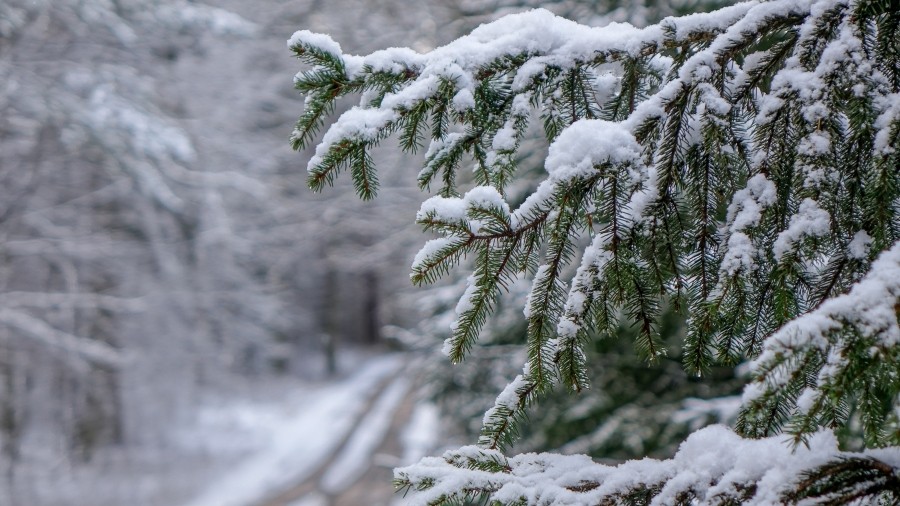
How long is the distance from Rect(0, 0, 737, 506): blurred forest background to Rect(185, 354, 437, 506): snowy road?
1.01m

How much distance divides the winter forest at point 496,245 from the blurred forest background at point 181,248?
65 millimetres

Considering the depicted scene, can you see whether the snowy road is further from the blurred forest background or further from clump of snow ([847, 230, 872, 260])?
clump of snow ([847, 230, 872, 260])

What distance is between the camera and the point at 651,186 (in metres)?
1.56

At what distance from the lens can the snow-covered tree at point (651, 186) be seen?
4.65 feet

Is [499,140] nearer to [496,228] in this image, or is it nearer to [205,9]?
[496,228]

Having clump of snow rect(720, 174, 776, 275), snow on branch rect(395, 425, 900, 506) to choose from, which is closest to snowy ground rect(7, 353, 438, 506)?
snow on branch rect(395, 425, 900, 506)

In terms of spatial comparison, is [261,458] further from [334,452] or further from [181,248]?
[181,248]

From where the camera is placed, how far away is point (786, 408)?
5.16 feet

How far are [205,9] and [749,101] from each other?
874 centimetres

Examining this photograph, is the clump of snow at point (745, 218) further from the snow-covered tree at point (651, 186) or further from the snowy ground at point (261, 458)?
the snowy ground at point (261, 458)

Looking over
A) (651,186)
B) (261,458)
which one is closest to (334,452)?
(261,458)

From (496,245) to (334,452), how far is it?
45.8 ft

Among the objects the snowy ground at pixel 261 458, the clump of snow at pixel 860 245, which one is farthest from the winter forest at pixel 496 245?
the snowy ground at pixel 261 458

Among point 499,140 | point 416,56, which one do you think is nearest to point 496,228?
point 499,140
